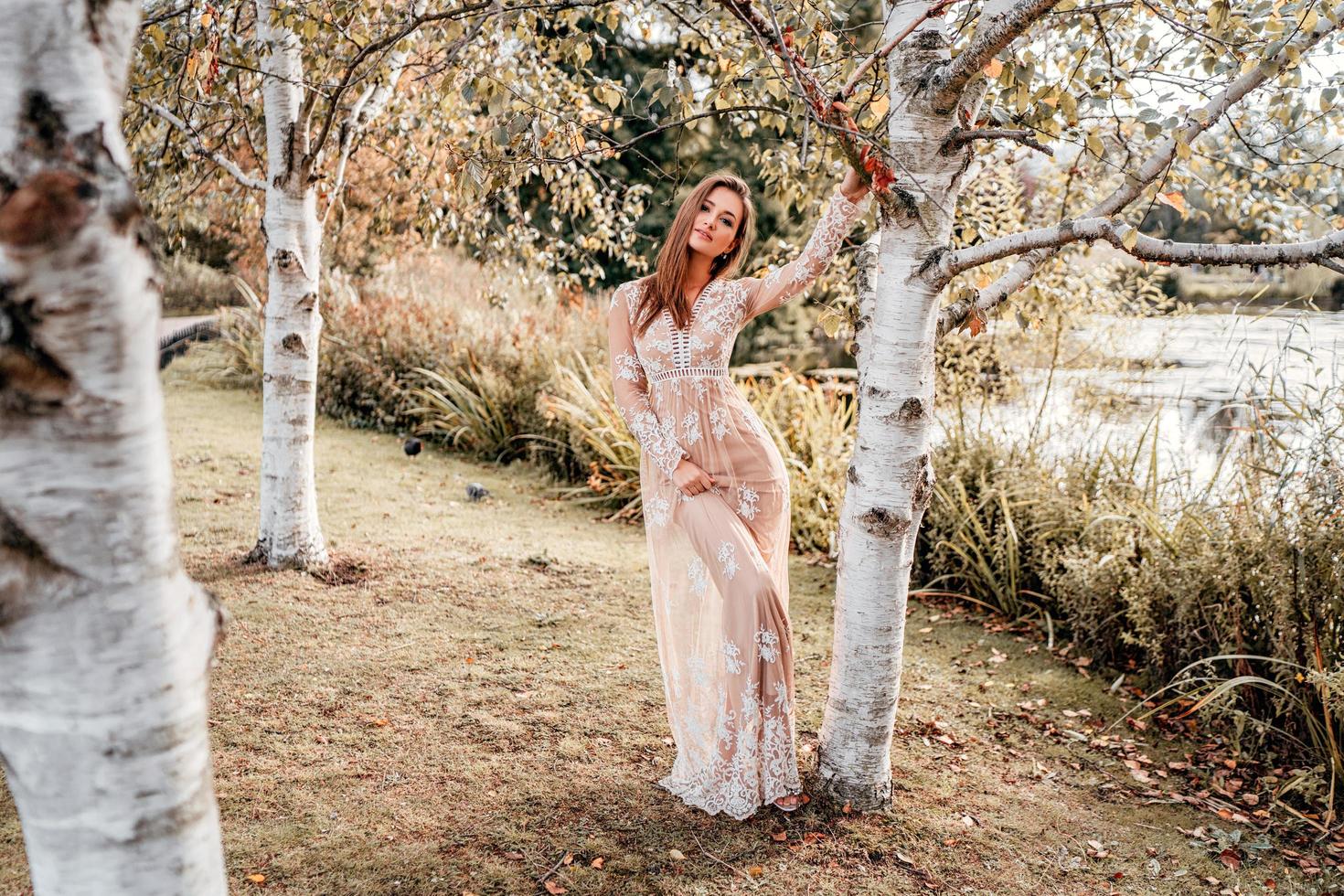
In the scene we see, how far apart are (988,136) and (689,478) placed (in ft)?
4.61

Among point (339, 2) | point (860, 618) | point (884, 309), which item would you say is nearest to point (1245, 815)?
point (860, 618)

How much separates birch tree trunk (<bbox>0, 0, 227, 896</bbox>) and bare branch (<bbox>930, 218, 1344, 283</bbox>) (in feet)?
7.05

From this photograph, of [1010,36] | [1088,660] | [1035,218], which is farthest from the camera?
[1035,218]

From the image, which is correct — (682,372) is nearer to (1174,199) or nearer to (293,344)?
(1174,199)

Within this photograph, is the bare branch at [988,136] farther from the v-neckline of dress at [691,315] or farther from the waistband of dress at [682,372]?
the waistband of dress at [682,372]

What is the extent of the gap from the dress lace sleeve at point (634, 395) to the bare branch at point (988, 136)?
46.7 inches

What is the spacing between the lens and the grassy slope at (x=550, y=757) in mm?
2891

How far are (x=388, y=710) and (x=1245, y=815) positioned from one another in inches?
128

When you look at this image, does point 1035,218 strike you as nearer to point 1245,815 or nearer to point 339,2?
point 1245,815

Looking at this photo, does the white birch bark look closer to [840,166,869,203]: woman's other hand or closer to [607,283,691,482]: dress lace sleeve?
[840,166,869,203]: woman's other hand

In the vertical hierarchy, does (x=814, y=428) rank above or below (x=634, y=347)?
below

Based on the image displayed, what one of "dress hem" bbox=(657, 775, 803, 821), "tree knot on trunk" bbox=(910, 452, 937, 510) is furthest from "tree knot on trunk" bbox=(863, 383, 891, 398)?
"dress hem" bbox=(657, 775, 803, 821)

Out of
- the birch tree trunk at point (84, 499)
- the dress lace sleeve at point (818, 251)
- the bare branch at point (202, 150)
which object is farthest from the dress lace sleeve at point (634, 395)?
the bare branch at point (202, 150)

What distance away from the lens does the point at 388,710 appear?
12.5 ft
